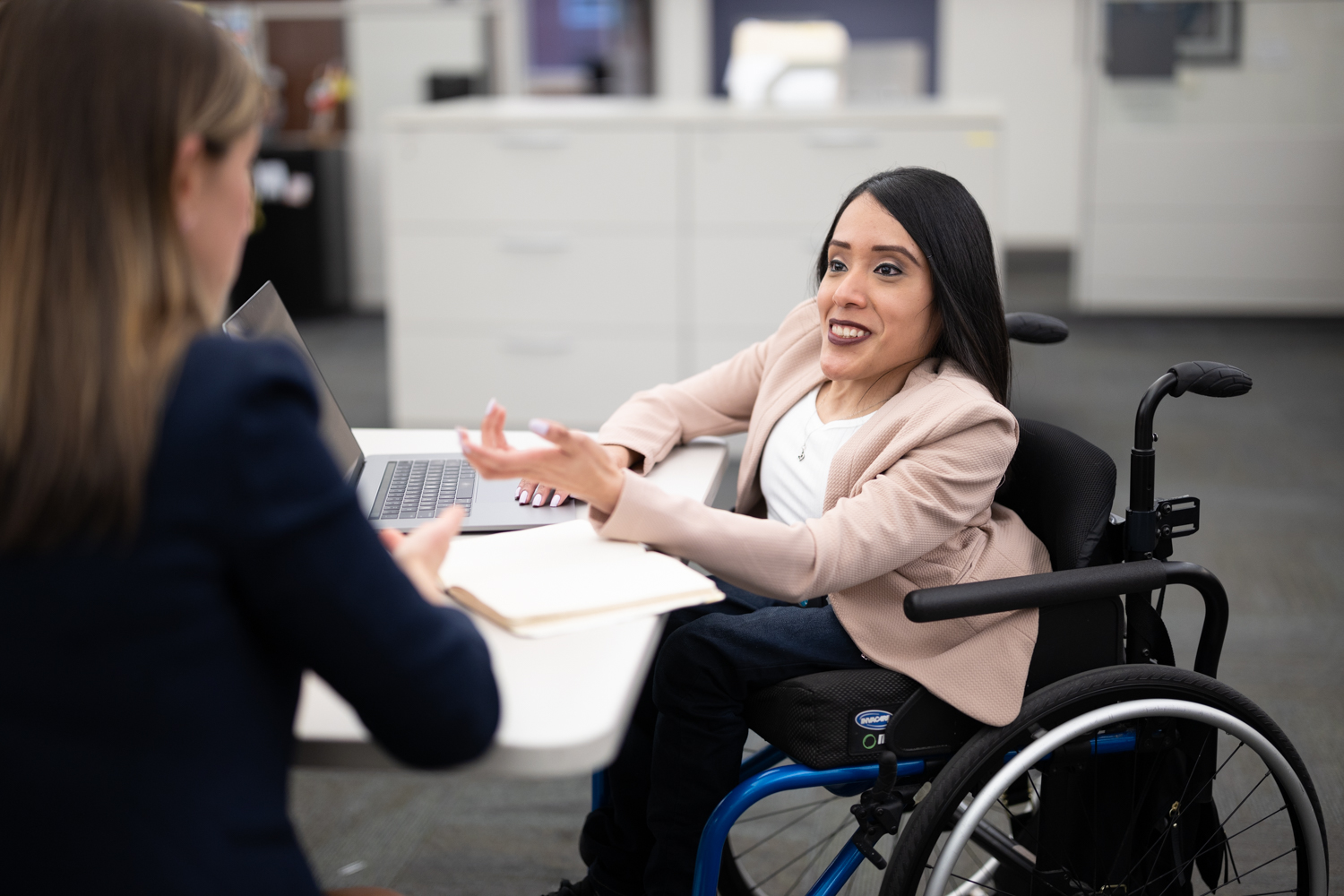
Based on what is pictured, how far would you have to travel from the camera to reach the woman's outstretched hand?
0.97 meters

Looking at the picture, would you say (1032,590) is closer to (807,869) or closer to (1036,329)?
(1036,329)

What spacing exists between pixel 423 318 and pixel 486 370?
0.26 metres

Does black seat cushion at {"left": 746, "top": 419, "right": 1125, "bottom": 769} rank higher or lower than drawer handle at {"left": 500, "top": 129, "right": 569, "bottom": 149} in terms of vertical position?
lower

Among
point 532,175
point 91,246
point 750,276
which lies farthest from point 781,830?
point 532,175

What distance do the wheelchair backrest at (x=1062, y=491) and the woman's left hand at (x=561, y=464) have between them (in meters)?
0.49

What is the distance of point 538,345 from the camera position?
13.0ft

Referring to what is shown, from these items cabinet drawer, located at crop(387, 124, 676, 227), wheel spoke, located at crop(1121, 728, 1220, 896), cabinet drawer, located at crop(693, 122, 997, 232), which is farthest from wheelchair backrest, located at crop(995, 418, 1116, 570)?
cabinet drawer, located at crop(387, 124, 676, 227)

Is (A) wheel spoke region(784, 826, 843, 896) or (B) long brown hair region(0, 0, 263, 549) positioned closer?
(B) long brown hair region(0, 0, 263, 549)

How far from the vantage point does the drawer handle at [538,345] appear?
3.94 m

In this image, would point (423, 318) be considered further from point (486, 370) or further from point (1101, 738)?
point (1101, 738)

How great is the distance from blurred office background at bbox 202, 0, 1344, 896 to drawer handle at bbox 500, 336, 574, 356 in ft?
0.03

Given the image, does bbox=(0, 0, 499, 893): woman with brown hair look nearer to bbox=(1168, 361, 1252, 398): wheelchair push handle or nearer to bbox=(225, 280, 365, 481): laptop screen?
bbox=(225, 280, 365, 481): laptop screen

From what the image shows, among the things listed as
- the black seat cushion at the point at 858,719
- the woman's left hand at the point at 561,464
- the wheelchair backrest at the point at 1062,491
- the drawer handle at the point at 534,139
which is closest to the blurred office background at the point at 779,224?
the drawer handle at the point at 534,139

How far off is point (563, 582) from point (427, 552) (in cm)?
14
